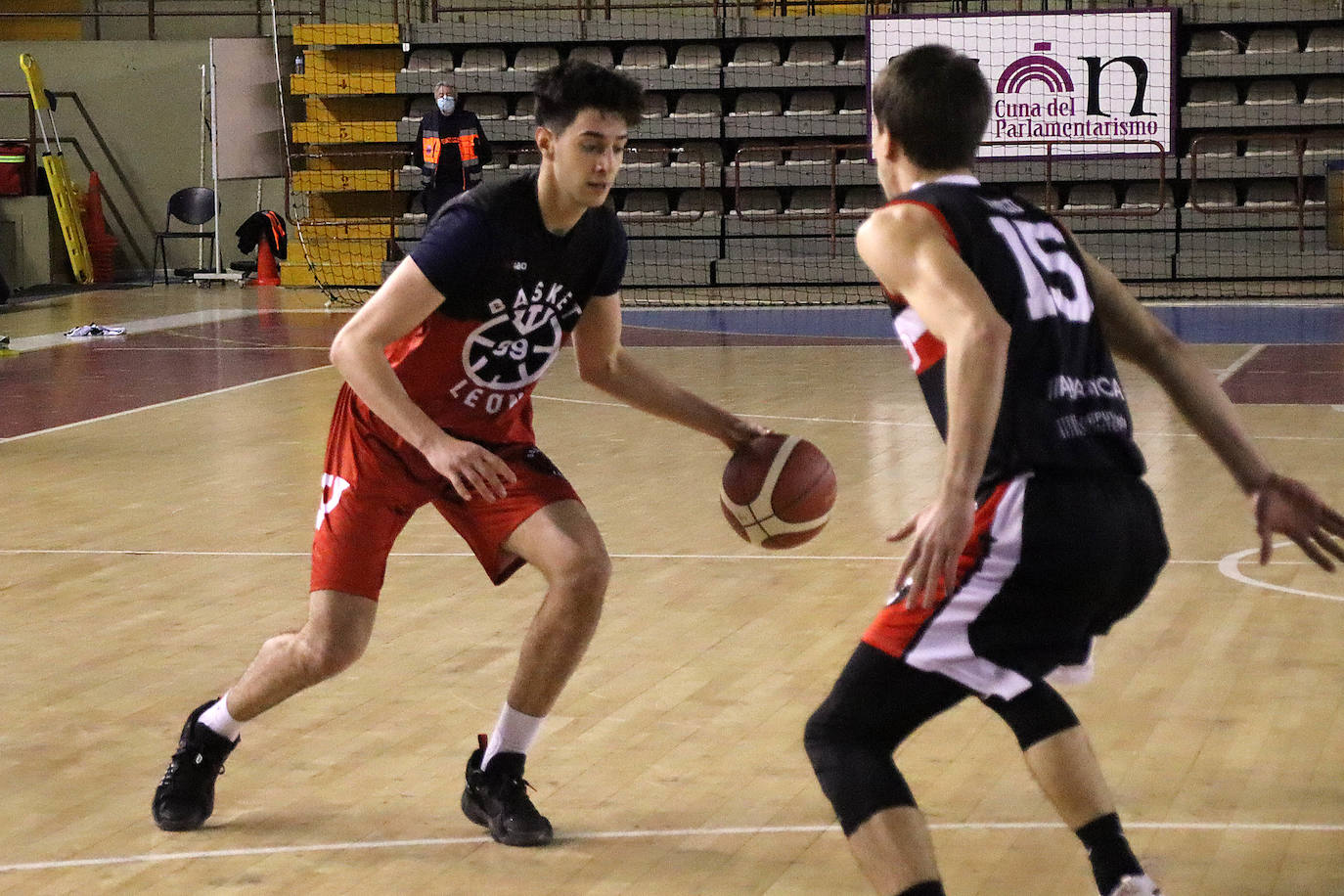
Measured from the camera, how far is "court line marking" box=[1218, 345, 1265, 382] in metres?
11.6

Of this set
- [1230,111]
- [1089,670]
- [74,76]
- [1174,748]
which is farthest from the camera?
[74,76]

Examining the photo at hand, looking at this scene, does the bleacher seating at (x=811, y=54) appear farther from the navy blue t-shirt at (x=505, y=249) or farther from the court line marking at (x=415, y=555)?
the navy blue t-shirt at (x=505, y=249)

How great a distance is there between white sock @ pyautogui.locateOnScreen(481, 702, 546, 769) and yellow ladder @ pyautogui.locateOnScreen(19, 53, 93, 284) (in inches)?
741

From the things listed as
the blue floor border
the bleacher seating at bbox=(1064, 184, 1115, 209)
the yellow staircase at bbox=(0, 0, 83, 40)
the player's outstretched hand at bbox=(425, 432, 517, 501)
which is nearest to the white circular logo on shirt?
the player's outstretched hand at bbox=(425, 432, 517, 501)

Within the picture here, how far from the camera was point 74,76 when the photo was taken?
909 inches

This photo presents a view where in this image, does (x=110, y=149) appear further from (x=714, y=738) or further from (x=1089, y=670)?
(x=1089, y=670)

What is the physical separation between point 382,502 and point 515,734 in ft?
1.83

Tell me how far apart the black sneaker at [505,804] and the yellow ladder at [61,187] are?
61.9 ft

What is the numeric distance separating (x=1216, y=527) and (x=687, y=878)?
4.09m

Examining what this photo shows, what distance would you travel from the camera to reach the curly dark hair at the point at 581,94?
366 cm

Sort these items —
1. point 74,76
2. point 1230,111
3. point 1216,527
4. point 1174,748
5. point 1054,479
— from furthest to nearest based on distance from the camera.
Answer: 1. point 74,76
2. point 1230,111
3. point 1216,527
4. point 1174,748
5. point 1054,479

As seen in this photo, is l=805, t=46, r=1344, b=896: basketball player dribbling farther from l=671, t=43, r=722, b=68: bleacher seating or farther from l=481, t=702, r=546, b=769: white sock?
l=671, t=43, r=722, b=68: bleacher seating

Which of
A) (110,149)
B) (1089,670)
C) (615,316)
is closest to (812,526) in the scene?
(615,316)

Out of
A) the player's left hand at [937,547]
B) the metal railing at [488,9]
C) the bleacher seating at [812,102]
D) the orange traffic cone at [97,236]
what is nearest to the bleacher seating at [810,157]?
the bleacher seating at [812,102]
